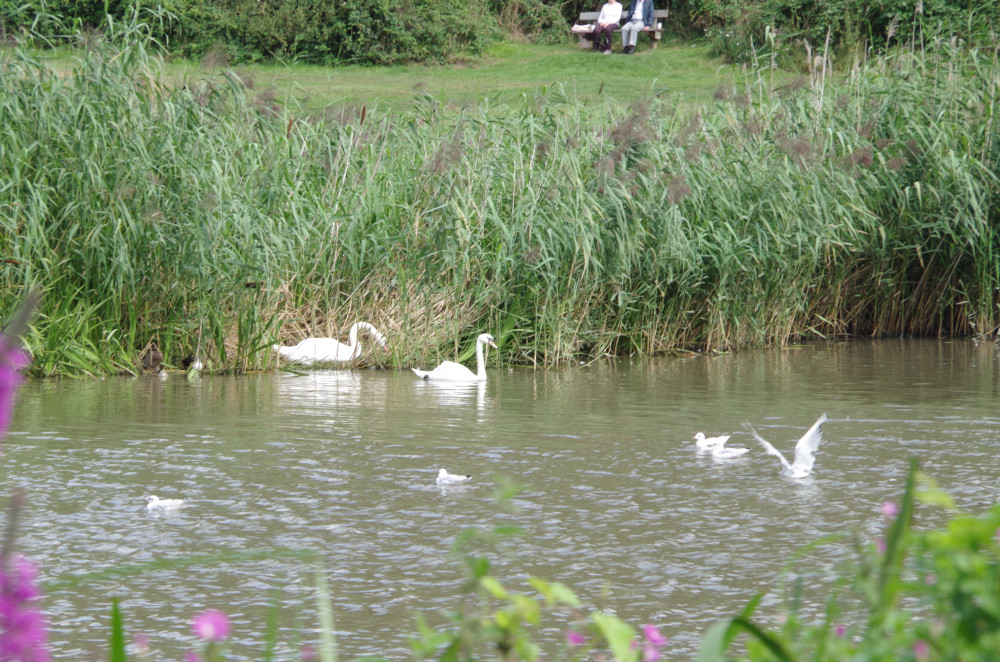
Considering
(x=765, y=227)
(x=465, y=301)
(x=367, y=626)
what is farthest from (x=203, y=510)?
(x=765, y=227)

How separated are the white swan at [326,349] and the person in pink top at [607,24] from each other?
1861 centimetres

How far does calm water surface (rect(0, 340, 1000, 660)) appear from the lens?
151 inches

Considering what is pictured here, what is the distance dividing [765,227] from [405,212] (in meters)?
2.88

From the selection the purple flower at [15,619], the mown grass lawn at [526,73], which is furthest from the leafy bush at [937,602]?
the mown grass lawn at [526,73]

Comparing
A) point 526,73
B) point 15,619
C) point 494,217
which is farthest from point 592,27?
point 15,619

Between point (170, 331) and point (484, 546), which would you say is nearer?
point (484, 546)

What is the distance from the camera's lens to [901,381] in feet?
27.8

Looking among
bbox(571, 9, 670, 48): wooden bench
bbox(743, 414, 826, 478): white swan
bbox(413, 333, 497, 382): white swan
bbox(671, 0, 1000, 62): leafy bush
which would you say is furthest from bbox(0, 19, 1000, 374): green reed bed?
bbox(571, 9, 670, 48): wooden bench

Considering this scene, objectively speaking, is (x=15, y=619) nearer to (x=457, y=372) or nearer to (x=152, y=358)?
(x=457, y=372)

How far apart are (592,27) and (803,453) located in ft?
75.6

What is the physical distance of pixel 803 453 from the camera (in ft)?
17.4

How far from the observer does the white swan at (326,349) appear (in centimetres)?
871

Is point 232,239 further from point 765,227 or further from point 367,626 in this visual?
point 367,626

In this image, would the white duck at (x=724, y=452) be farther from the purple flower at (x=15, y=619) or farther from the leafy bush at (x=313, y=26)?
the leafy bush at (x=313, y=26)
